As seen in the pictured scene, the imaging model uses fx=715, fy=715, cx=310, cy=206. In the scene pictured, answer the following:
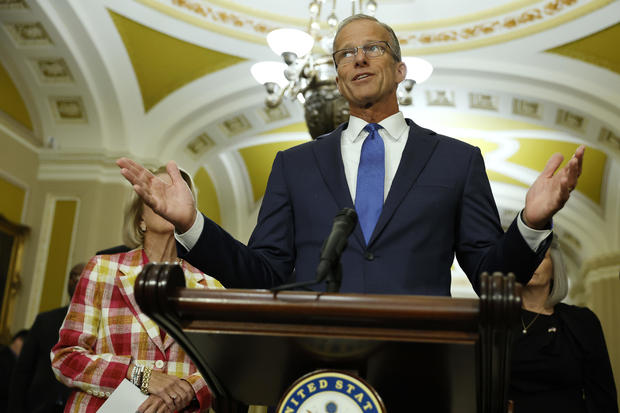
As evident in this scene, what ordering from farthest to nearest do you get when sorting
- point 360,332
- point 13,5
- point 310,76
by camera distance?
point 13,5 < point 310,76 < point 360,332

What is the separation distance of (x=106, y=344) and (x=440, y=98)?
791 cm

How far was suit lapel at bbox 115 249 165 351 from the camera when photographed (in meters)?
2.21

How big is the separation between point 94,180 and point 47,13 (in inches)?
83.7

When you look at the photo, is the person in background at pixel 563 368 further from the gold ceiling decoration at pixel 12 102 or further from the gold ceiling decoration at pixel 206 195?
the gold ceiling decoration at pixel 206 195

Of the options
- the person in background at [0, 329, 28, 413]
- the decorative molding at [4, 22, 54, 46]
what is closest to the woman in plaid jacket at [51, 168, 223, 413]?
the person in background at [0, 329, 28, 413]

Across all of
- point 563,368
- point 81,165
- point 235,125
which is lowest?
point 563,368

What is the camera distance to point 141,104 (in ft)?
29.3

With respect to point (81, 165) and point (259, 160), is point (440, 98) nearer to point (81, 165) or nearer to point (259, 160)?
point (259, 160)

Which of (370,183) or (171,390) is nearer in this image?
(370,183)

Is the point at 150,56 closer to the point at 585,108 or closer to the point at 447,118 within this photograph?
the point at 447,118

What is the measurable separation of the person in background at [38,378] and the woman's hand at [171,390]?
1.46 meters

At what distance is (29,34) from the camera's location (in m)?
7.93

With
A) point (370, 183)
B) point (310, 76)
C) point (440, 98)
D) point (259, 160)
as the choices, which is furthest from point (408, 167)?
point (259, 160)

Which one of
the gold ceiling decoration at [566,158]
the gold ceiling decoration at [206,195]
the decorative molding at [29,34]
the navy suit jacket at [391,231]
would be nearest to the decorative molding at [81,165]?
the decorative molding at [29,34]
